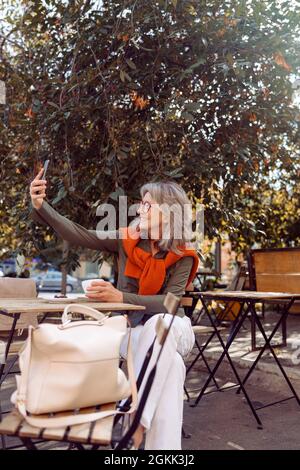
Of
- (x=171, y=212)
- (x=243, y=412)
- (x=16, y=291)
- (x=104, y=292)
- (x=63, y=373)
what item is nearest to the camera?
(x=63, y=373)

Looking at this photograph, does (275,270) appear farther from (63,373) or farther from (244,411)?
(63,373)

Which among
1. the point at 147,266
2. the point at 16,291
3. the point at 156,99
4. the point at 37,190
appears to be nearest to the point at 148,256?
the point at 147,266

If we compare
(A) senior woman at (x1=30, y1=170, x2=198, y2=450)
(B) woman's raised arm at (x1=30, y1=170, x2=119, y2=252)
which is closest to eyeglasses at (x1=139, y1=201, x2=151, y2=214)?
(A) senior woman at (x1=30, y1=170, x2=198, y2=450)

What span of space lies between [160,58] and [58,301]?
3.44 metres

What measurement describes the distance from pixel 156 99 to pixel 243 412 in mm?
3164

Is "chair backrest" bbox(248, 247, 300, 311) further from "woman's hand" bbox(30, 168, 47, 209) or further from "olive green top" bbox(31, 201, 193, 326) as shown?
"woman's hand" bbox(30, 168, 47, 209)

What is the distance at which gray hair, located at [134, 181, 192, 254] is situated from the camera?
3205mm

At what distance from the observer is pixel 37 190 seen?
121 inches

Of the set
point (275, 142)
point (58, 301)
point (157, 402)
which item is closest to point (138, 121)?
point (275, 142)

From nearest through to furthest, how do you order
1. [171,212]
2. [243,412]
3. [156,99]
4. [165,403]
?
[165,403] → [171,212] → [243,412] → [156,99]

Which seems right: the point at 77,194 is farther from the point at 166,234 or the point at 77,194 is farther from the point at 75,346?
the point at 75,346

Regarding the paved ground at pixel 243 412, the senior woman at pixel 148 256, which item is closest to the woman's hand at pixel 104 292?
the senior woman at pixel 148 256

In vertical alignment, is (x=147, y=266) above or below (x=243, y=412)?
above

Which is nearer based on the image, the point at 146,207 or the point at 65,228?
the point at 146,207
